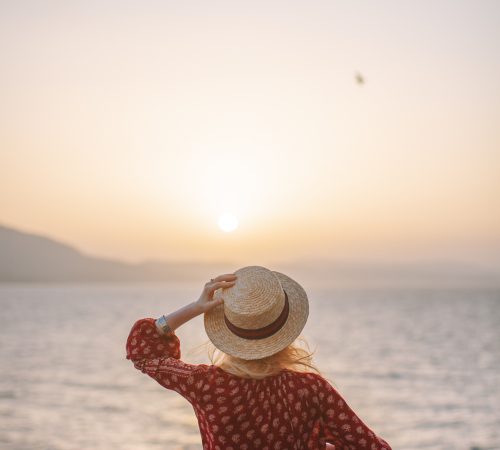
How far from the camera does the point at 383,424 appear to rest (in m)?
12.1

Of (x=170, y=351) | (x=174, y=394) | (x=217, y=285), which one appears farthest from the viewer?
(x=174, y=394)

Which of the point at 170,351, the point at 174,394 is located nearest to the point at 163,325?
the point at 170,351

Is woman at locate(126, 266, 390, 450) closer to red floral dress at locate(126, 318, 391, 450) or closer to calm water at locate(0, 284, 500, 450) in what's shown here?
red floral dress at locate(126, 318, 391, 450)

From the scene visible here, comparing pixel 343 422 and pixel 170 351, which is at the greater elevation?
pixel 170 351

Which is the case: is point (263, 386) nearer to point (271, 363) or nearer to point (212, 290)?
point (271, 363)

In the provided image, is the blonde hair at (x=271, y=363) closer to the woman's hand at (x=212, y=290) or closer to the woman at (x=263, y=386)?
the woman at (x=263, y=386)

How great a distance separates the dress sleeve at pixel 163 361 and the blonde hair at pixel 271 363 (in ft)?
0.27

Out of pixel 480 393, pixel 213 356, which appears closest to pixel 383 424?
pixel 480 393

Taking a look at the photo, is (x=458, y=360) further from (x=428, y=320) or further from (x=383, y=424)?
(x=428, y=320)

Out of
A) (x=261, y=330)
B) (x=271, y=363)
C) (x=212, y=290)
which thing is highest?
(x=212, y=290)

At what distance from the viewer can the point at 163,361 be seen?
2.34 metres

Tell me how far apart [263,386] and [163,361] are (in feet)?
1.21

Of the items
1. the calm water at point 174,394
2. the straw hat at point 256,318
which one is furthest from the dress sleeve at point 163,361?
the calm water at point 174,394

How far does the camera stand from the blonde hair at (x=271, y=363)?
2.18 metres
